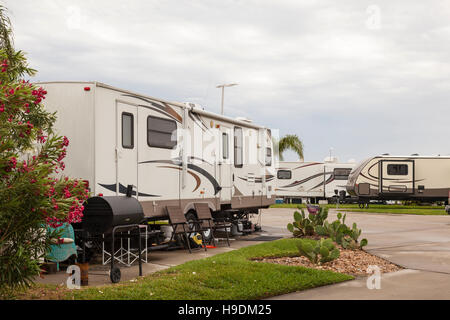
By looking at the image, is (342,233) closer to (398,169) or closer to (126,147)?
(126,147)

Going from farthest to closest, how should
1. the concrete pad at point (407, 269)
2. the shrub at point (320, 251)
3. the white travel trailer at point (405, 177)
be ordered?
the white travel trailer at point (405, 177), the shrub at point (320, 251), the concrete pad at point (407, 269)

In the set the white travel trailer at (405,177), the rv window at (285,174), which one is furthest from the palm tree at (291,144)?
the white travel trailer at (405,177)

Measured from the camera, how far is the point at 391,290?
7391 millimetres

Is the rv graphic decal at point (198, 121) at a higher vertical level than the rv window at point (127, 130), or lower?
higher

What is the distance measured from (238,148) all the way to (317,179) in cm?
2224

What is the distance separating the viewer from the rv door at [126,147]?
1037 cm

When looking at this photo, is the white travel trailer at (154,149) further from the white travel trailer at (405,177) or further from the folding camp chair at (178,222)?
the white travel trailer at (405,177)

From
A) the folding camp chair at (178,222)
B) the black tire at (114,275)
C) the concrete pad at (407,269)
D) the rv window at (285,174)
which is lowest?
the concrete pad at (407,269)

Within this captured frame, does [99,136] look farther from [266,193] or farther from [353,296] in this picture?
[266,193]

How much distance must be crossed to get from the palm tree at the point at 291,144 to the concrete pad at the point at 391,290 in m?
39.5

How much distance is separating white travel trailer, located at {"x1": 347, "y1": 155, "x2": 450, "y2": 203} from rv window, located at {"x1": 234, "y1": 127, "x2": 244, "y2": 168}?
1595 centimetres

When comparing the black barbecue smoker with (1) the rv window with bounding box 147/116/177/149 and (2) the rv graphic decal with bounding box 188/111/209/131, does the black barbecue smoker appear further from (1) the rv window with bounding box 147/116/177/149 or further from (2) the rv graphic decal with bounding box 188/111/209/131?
(2) the rv graphic decal with bounding box 188/111/209/131

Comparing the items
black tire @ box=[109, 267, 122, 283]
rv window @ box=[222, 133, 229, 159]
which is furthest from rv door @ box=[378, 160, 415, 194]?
black tire @ box=[109, 267, 122, 283]
